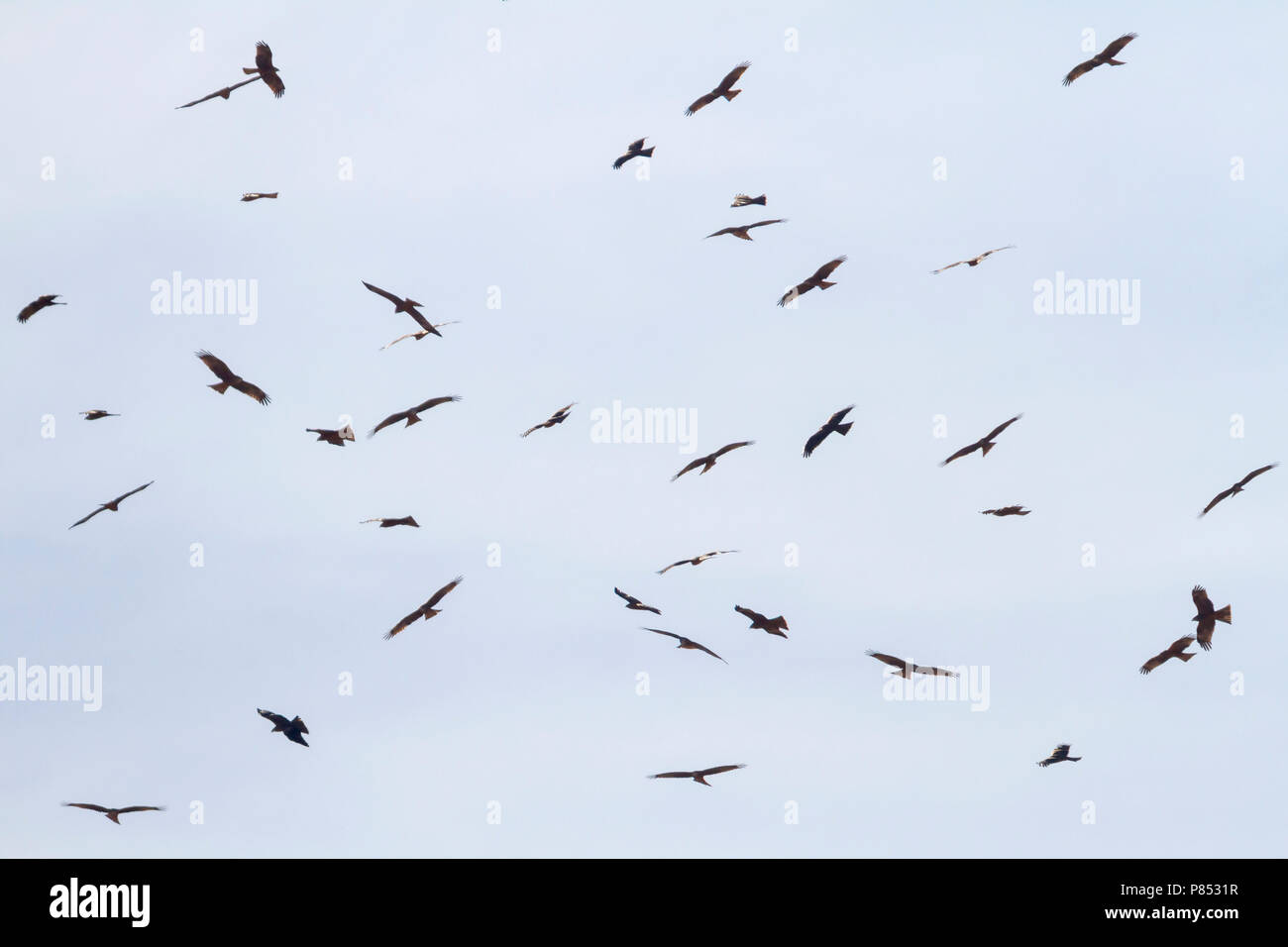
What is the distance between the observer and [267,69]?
42.8 m

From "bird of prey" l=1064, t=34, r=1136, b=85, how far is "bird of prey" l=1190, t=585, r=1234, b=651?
1081 cm

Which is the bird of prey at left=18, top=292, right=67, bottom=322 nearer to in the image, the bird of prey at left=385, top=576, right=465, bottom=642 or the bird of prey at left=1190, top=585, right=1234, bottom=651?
the bird of prey at left=385, top=576, right=465, bottom=642

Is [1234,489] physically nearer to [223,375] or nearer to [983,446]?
[983,446]

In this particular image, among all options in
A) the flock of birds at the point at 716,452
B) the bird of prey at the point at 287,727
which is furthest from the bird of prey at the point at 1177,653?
the bird of prey at the point at 287,727

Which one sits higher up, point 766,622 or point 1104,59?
point 1104,59

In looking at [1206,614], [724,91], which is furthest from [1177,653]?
[724,91]

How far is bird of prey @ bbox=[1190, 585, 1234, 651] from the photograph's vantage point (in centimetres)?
4084

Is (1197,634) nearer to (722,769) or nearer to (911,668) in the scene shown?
(911,668)

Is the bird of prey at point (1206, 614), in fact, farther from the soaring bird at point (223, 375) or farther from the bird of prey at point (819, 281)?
the soaring bird at point (223, 375)

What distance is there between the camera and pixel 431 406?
4500 centimetres

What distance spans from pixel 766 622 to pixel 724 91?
36.5 ft

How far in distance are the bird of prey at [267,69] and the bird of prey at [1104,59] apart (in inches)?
626
